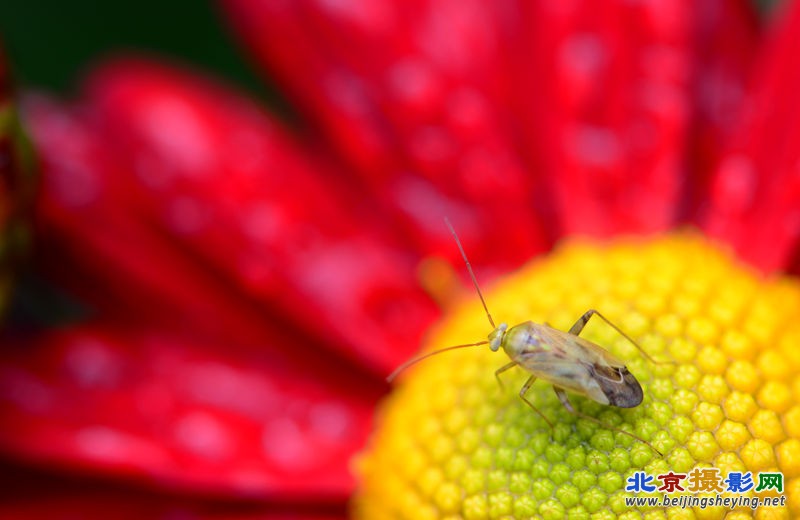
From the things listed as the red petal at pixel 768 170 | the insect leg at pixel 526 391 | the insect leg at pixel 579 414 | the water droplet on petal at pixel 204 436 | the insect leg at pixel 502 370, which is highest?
the red petal at pixel 768 170

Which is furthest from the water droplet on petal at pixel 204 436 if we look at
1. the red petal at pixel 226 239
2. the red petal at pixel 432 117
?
the red petal at pixel 432 117

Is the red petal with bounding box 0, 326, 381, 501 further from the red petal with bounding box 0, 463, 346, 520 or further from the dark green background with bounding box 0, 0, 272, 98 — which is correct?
the dark green background with bounding box 0, 0, 272, 98

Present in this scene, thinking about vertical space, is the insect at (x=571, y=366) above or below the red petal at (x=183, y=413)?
below

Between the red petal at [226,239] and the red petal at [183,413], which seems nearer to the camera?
the red petal at [183,413]

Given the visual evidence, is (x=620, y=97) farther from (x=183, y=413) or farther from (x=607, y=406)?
(x=183, y=413)

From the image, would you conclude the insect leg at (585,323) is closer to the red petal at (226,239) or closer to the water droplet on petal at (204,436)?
the red petal at (226,239)

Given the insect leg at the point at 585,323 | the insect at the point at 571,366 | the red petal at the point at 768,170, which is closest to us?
the insect at the point at 571,366
